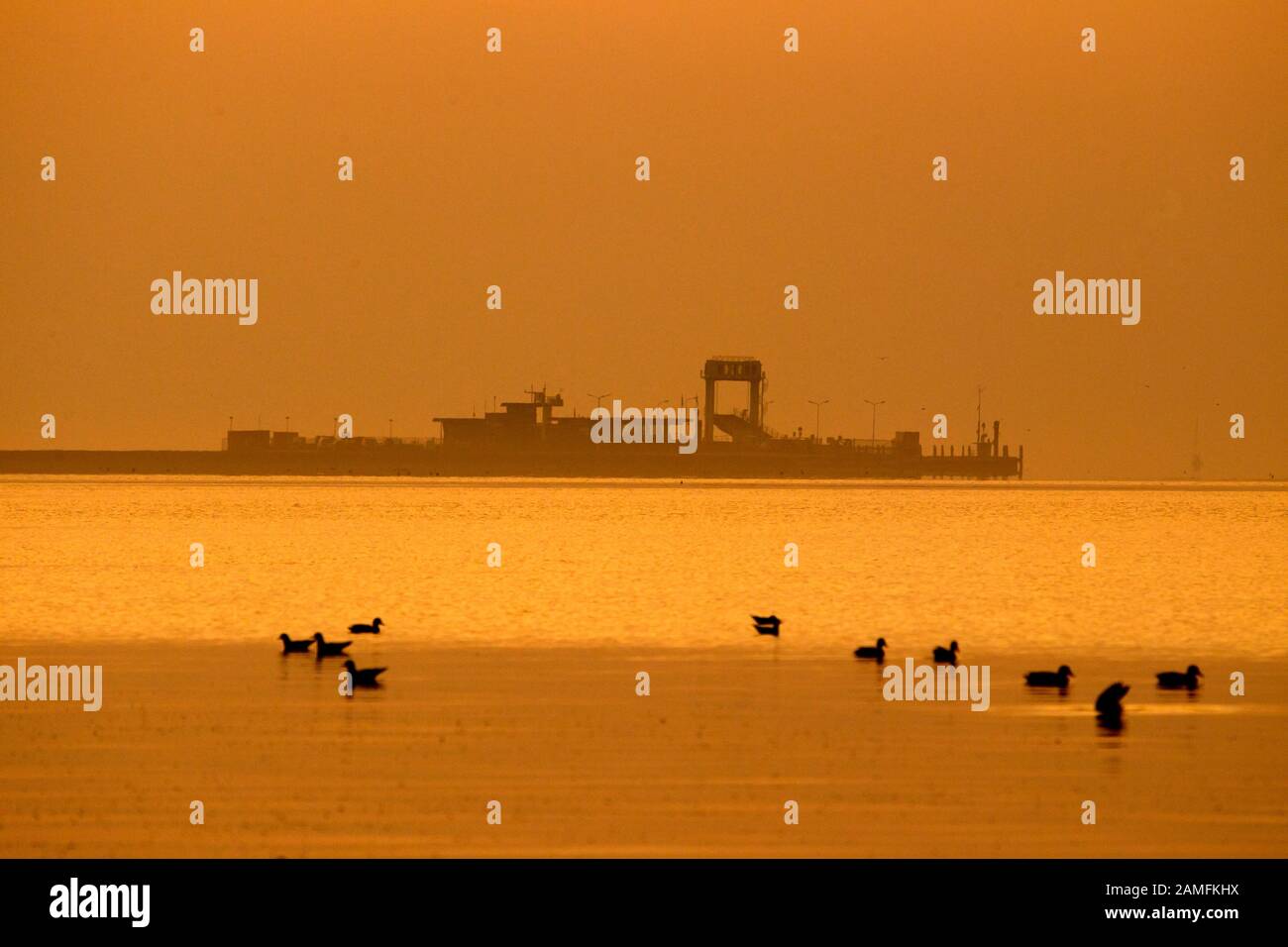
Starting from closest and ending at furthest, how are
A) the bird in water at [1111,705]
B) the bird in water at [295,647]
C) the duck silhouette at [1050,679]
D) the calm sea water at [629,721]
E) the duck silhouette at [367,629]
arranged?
the calm sea water at [629,721], the bird in water at [1111,705], the duck silhouette at [1050,679], the bird in water at [295,647], the duck silhouette at [367,629]

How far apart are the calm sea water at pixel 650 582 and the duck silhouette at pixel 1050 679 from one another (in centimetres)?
562

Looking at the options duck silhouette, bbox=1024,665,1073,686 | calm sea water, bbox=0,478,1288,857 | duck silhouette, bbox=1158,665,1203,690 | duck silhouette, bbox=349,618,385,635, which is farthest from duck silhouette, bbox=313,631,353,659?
duck silhouette, bbox=1158,665,1203,690

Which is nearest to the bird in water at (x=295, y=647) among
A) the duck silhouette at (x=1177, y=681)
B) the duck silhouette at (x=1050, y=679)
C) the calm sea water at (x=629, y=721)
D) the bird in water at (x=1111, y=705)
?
the calm sea water at (x=629, y=721)

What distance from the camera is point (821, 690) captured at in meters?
22.6

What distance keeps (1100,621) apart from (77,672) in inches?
796

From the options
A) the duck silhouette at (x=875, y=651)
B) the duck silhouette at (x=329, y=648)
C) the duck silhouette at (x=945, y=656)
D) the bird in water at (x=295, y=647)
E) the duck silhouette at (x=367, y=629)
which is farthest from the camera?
the duck silhouette at (x=367, y=629)

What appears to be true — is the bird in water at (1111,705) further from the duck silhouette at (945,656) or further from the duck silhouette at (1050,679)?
the duck silhouette at (945,656)

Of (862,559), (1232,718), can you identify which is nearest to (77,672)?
(1232,718)

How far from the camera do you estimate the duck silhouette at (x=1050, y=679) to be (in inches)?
891

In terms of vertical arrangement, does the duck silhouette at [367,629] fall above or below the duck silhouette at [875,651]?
above

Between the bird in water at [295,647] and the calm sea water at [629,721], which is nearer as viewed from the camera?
the calm sea water at [629,721]

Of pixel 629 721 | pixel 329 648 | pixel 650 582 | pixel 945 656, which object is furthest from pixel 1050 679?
pixel 650 582

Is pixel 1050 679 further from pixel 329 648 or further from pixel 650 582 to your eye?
pixel 650 582
